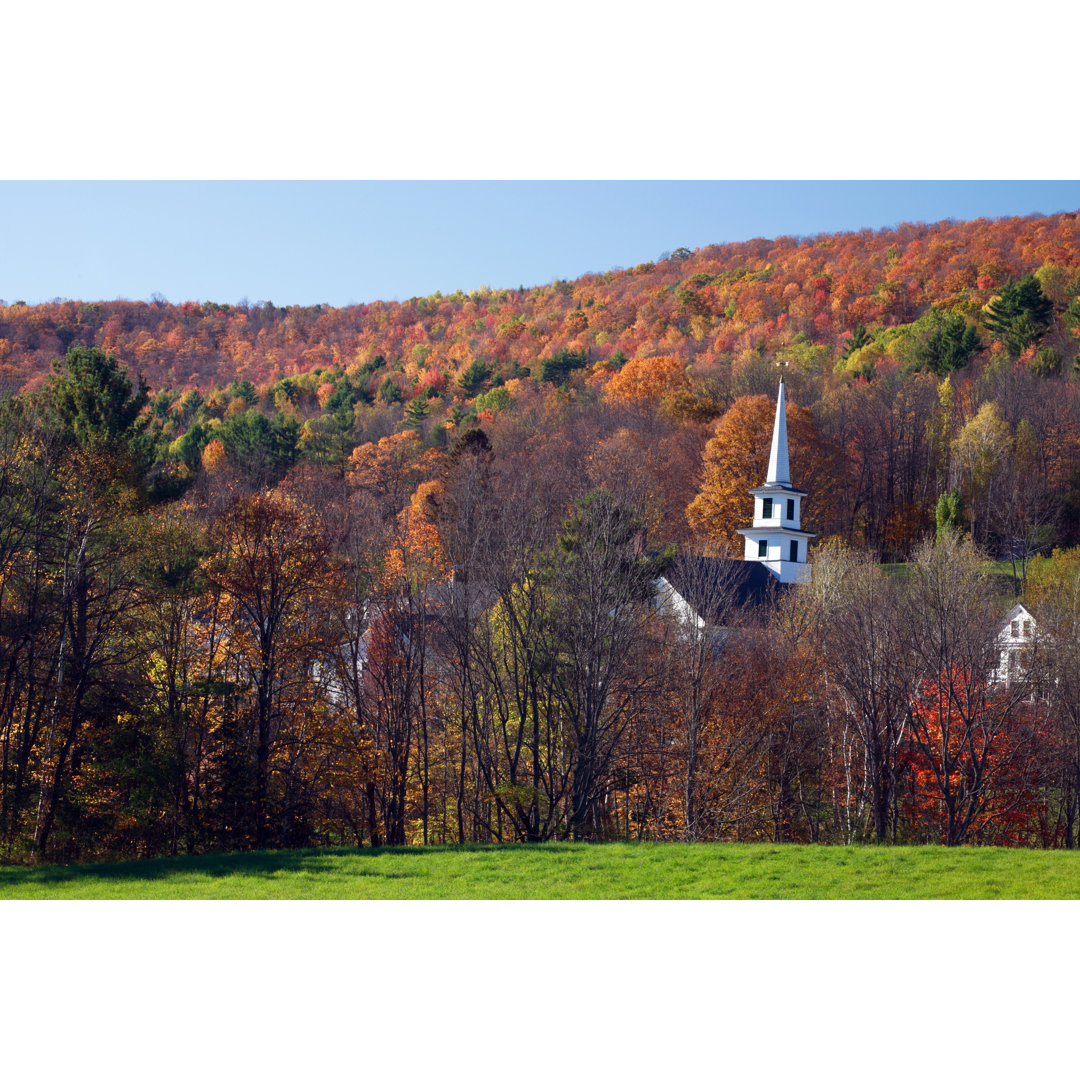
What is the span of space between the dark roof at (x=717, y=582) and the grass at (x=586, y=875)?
599 inches

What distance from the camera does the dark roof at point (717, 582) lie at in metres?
33.5

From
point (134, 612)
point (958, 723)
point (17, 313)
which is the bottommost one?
point (958, 723)

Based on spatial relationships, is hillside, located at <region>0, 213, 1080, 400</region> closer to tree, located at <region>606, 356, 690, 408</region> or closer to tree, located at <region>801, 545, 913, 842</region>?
tree, located at <region>606, 356, 690, 408</region>

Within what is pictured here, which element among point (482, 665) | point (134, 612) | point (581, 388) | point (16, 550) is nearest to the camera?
point (16, 550)

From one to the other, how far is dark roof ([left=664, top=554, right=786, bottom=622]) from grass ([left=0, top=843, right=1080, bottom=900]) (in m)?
15.2

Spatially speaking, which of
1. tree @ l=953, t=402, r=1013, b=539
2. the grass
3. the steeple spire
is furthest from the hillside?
the grass

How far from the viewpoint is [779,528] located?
161 ft

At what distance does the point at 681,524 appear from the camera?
59.7 meters

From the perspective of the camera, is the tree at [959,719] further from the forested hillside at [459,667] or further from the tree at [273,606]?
the tree at [273,606]

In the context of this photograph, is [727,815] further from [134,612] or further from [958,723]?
[134,612]

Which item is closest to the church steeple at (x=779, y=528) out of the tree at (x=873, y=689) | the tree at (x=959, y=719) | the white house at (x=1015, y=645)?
the white house at (x=1015, y=645)

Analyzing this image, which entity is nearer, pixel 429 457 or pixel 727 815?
pixel 727 815

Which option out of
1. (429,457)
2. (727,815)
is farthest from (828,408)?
(727,815)

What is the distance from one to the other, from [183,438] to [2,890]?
50.4 metres
